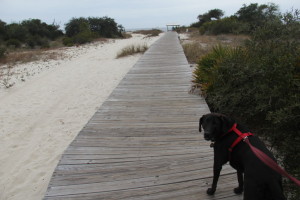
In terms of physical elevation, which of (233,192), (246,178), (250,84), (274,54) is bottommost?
(233,192)

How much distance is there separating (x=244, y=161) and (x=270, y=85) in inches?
83.4

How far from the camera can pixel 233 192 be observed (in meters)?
2.47

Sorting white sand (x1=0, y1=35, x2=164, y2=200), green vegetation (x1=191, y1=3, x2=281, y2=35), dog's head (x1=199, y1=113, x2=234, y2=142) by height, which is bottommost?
white sand (x1=0, y1=35, x2=164, y2=200)

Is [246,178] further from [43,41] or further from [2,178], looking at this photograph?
[43,41]

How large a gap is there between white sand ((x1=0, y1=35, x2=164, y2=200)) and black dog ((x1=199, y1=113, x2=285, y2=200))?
7.87 feet

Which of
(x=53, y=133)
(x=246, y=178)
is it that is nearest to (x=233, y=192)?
(x=246, y=178)

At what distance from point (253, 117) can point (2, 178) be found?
4.10m

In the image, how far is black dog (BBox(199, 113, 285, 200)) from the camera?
6.04ft

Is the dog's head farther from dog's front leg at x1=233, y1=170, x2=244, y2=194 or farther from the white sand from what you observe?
the white sand

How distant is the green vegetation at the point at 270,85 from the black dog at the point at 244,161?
0.69 meters

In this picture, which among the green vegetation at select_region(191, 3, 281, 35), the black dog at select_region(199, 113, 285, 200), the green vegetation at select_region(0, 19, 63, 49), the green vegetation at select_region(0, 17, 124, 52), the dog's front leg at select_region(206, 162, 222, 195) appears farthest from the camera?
the green vegetation at select_region(0, 17, 124, 52)

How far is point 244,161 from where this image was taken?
2.02m

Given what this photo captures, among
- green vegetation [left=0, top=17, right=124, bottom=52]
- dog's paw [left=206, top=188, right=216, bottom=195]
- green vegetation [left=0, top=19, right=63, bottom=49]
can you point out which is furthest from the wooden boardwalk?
green vegetation [left=0, top=19, right=63, bottom=49]

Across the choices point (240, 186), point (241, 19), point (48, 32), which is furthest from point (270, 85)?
point (241, 19)
